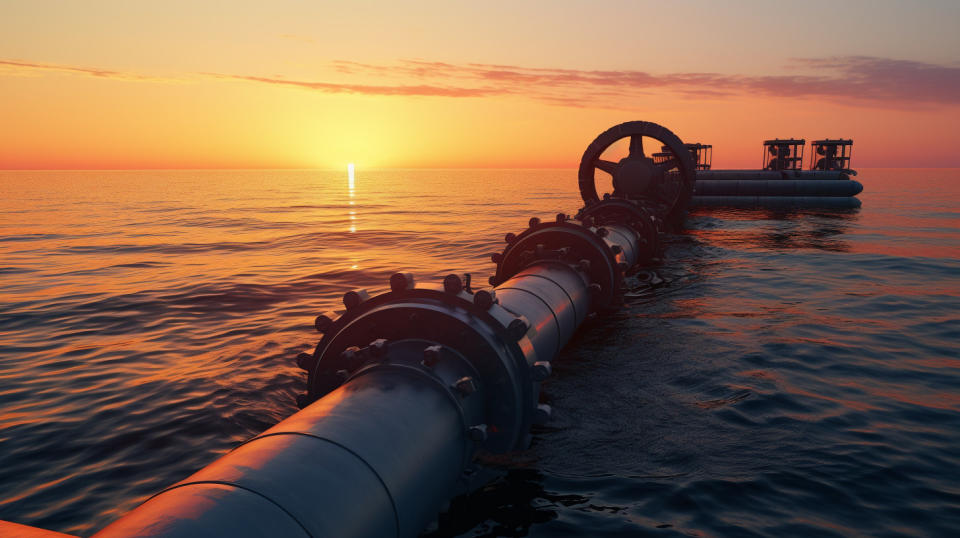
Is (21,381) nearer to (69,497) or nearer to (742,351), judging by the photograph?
(69,497)

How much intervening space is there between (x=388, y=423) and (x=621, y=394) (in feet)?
18.9

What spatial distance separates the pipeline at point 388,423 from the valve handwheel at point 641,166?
58.2 feet

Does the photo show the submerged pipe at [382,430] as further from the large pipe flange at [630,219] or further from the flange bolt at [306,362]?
the large pipe flange at [630,219]

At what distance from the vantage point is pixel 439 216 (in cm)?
4875

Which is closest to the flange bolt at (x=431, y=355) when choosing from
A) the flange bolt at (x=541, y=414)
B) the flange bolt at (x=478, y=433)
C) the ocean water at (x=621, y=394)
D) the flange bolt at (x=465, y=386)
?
the flange bolt at (x=465, y=386)

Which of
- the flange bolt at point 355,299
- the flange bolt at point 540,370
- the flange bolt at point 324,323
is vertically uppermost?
the flange bolt at point 355,299

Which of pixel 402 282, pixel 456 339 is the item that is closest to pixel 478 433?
pixel 456 339

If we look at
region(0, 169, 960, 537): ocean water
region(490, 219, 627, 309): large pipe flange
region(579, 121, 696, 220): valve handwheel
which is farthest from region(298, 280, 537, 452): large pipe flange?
region(579, 121, 696, 220): valve handwheel

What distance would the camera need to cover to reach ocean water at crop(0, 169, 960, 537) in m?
6.30

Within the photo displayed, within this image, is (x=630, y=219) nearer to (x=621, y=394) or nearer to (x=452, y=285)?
(x=621, y=394)

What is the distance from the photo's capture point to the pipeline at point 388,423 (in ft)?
10.6

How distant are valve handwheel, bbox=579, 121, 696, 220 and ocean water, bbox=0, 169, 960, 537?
5.21 m

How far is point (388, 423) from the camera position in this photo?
4.34 m

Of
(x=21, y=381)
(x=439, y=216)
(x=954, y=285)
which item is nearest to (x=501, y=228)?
(x=439, y=216)
